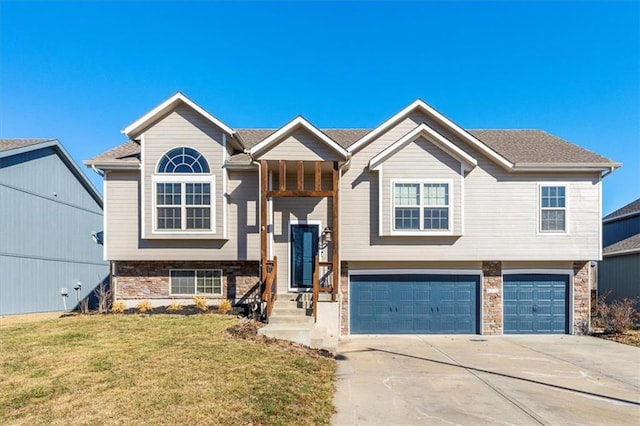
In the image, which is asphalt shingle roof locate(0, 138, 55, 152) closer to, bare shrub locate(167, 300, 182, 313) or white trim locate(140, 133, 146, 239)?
white trim locate(140, 133, 146, 239)

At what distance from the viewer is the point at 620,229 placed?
65.5ft

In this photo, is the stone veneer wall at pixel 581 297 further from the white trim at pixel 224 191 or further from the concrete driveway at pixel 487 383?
the white trim at pixel 224 191

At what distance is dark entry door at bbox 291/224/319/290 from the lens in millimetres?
13047

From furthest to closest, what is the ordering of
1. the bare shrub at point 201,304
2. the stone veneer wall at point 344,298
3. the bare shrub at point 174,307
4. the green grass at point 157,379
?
1. the stone veneer wall at point 344,298
2. the bare shrub at point 201,304
3. the bare shrub at point 174,307
4. the green grass at point 157,379

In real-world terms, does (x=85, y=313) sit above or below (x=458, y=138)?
below

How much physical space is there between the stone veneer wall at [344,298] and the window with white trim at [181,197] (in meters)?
4.66

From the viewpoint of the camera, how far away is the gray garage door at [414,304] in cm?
1317

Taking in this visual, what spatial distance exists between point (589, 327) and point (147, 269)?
50.7ft

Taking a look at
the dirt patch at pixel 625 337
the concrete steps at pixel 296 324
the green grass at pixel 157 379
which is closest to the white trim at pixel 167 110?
the concrete steps at pixel 296 324

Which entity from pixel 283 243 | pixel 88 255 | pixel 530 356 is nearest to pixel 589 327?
pixel 530 356

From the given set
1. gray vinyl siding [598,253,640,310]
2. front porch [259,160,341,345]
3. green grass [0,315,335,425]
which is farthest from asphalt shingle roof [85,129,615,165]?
green grass [0,315,335,425]

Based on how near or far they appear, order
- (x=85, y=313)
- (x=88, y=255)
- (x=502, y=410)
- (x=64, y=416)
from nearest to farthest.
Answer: (x=64, y=416)
(x=502, y=410)
(x=85, y=313)
(x=88, y=255)

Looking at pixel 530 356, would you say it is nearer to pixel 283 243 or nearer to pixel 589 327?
pixel 589 327

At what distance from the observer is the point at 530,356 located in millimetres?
9883
